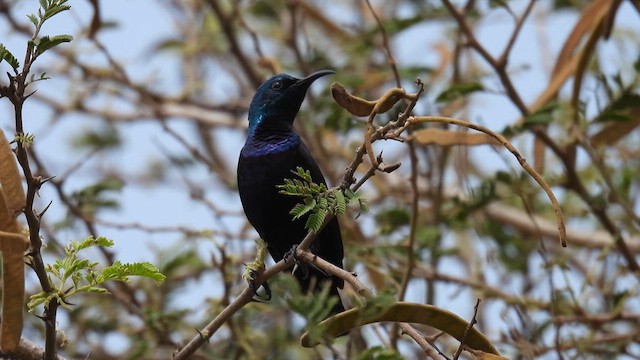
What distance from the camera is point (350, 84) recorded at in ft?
16.9

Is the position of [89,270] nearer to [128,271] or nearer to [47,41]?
[128,271]

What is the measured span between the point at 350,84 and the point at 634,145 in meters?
2.30

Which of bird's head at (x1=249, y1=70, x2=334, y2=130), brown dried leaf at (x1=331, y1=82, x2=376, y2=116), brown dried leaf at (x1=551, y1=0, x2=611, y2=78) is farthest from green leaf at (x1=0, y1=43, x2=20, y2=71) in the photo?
brown dried leaf at (x1=551, y1=0, x2=611, y2=78)

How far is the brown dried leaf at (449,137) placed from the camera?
11.1 feet

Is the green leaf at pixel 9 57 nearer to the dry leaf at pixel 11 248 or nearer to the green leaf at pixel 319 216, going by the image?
the dry leaf at pixel 11 248

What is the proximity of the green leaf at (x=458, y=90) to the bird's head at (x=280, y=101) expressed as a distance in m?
0.56

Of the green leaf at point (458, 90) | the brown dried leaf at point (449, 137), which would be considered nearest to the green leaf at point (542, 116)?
the green leaf at point (458, 90)

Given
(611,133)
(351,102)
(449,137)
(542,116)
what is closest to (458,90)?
(542,116)

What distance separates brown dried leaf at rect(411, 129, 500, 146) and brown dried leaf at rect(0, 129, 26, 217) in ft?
4.67

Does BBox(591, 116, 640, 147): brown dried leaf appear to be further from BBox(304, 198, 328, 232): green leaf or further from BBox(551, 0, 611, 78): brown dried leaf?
BBox(304, 198, 328, 232): green leaf

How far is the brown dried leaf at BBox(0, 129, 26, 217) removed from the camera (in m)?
2.37

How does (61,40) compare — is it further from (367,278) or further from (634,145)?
(634,145)

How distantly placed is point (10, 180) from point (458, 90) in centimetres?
231

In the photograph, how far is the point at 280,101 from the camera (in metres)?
4.37
